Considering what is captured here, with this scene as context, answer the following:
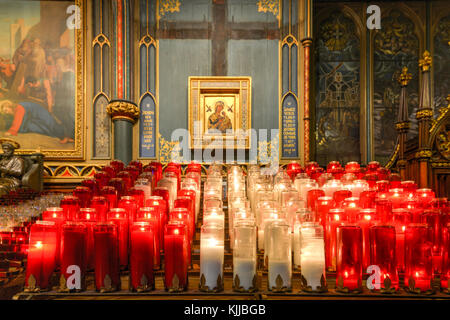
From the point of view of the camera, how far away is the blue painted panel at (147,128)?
4660mm

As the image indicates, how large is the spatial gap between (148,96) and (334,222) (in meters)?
3.56

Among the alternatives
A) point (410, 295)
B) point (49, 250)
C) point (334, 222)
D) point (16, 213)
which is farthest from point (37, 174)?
point (410, 295)

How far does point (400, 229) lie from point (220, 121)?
328 centimetres

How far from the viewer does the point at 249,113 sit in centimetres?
A: 464

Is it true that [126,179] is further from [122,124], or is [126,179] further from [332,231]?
[122,124]

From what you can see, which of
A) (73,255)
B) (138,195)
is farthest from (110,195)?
(73,255)

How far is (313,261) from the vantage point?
1.42m

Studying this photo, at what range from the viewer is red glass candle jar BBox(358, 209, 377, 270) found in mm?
1531

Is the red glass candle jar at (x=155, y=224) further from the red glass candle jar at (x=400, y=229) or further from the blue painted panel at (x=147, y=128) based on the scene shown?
the blue painted panel at (x=147, y=128)

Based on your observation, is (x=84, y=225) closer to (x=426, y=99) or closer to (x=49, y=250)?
(x=49, y=250)

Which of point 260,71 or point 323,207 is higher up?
point 260,71

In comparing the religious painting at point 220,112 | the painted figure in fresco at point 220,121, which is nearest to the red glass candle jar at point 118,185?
the religious painting at point 220,112

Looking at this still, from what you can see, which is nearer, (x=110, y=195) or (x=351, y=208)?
(x=351, y=208)

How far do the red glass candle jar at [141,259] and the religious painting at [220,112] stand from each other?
316 cm
